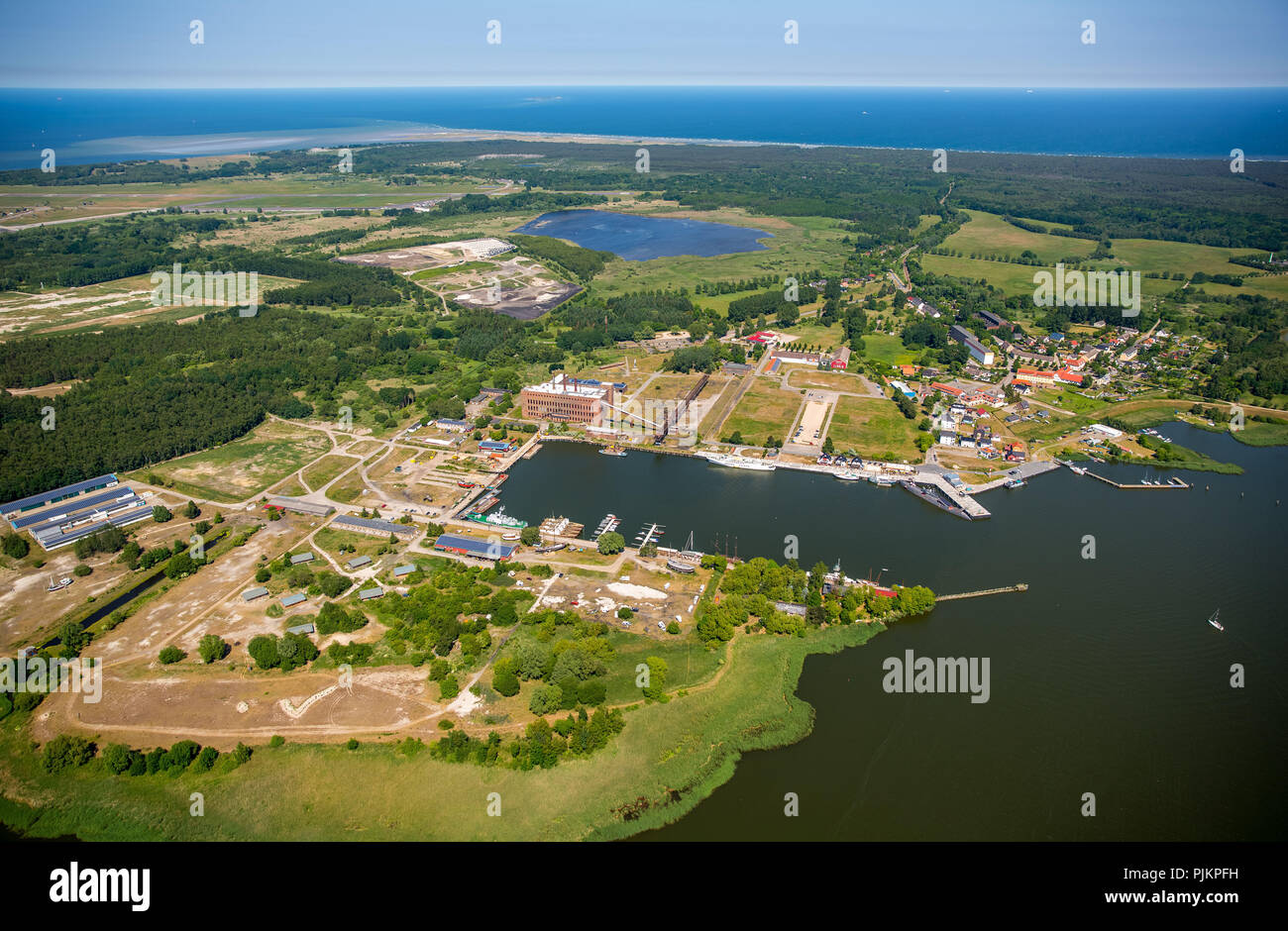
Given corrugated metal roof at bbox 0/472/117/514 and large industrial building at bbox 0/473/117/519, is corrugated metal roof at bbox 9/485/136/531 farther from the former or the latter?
corrugated metal roof at bbox 0/472/117/514

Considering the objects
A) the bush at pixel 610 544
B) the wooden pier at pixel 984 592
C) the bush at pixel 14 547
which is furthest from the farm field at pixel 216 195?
the wooden pier at pixel 984 592

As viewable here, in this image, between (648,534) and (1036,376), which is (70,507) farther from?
(1036,376)

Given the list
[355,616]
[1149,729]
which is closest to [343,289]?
[355,616]

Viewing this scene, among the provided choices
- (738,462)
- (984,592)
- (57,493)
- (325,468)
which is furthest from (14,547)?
(984,592)

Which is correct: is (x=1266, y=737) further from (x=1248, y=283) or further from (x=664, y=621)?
(x=1248, y=283)

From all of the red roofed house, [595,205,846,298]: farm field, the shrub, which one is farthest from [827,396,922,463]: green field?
the shrub

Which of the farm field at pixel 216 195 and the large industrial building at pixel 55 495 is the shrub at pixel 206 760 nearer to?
the large industrial building at pixel 55 495
